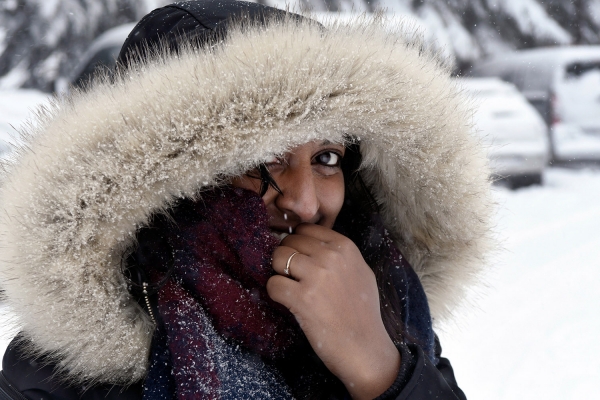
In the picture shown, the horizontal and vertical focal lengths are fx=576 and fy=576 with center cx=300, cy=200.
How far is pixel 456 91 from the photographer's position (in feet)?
5.34

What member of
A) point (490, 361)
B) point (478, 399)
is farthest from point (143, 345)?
point (490, 361)

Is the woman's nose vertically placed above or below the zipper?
above

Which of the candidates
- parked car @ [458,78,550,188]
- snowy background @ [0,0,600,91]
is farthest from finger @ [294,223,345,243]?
parked car @ [458,78,550,188]

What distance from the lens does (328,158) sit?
154 cm

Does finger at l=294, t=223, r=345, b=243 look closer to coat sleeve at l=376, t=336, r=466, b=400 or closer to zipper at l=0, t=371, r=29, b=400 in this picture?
coat sleeve at l=376, t=336, r=466, b=400

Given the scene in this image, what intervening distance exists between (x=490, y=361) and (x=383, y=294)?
200 centimetres

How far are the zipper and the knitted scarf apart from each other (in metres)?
0.28

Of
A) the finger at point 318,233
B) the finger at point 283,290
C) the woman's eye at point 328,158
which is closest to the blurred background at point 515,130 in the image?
the woman's eye at point 328,158

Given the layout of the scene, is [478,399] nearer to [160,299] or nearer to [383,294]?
[383,294]

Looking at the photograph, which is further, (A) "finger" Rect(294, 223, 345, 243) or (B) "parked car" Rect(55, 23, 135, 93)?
(B) "parked car" Rect(55, 23, 135, 93)

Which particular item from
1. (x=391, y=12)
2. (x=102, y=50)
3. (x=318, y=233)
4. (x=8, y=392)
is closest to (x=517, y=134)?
(x=391, y=12)

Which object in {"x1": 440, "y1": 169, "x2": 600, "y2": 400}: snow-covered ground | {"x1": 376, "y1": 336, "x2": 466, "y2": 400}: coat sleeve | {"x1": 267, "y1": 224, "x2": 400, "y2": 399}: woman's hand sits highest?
{"x1": 267, "y1": 224, "x2": 400, "y2": 399}: woman's hand

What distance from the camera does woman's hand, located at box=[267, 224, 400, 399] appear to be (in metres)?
1.33

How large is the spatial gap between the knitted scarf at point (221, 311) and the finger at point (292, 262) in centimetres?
3
